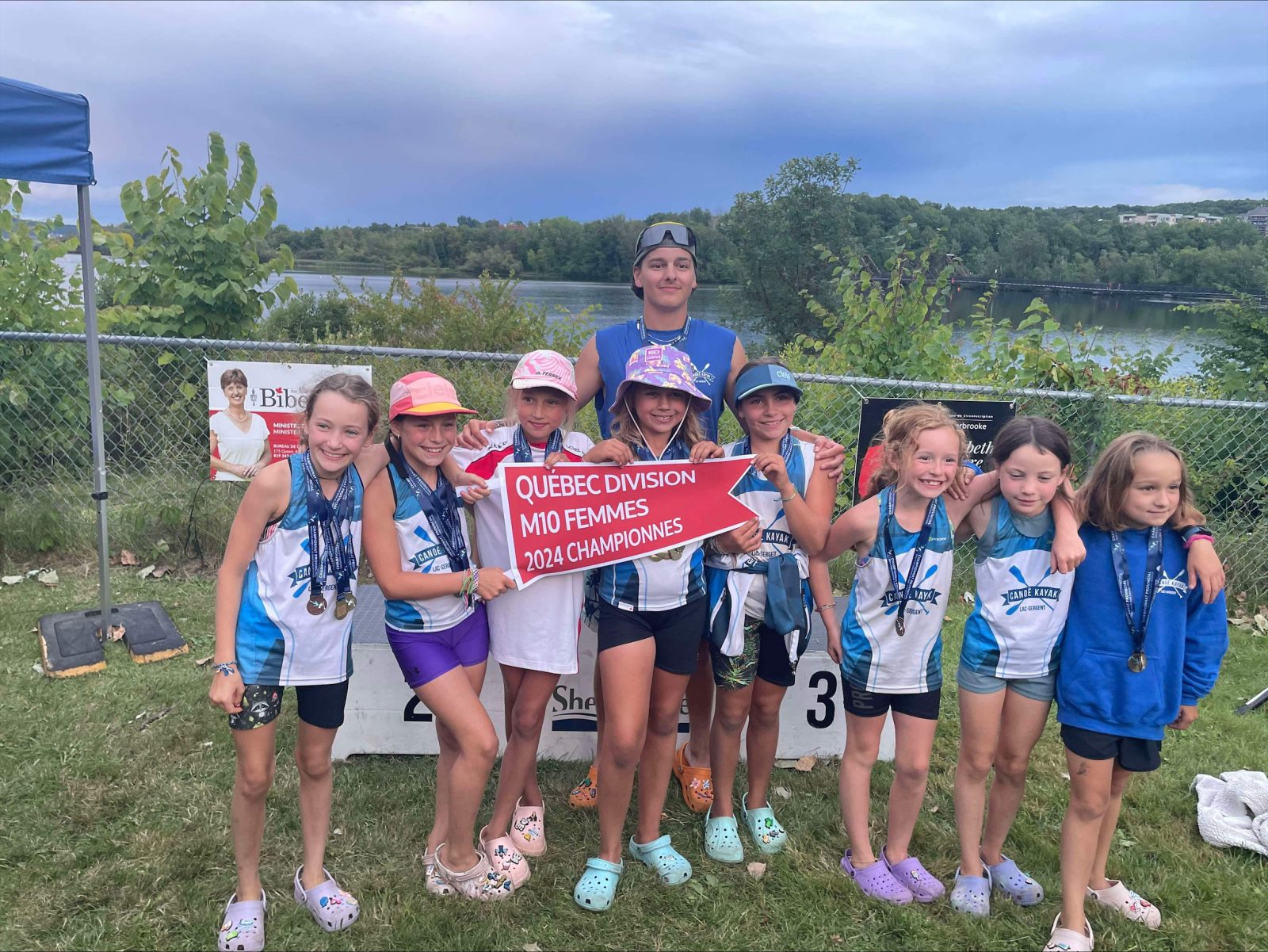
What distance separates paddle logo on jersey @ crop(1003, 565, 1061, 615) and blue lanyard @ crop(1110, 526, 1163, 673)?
0.19 metres

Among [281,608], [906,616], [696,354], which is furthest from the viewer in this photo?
[696,354]

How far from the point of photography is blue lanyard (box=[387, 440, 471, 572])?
8.78 feet

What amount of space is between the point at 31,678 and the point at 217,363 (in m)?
2.15

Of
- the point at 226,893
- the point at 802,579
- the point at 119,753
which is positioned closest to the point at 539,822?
the point at 226,893

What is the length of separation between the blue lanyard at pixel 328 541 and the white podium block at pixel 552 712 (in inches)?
46.0

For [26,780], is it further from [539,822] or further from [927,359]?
[927,359]

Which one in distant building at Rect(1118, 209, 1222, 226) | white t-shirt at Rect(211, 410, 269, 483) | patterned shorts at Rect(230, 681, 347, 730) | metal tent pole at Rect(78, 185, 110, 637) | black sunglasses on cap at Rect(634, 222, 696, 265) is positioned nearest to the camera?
patterned shorts at Rect(230, 681, 347, 730)

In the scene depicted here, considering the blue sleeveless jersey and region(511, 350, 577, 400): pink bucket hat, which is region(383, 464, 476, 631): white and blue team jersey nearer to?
region(511, 350, 577, 400): pink bucket hat

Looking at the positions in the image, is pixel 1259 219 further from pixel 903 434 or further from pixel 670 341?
pixel 670 341

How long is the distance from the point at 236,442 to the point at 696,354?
3.71 meters

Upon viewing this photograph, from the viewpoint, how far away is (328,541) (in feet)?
8.27

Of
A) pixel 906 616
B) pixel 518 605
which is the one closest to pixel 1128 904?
pixel 906 616

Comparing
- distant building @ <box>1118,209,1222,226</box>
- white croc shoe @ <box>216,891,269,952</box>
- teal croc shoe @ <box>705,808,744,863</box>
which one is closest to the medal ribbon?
teal croc shoe @ <box>705,808,744,863</box>

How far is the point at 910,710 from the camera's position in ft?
9.23
